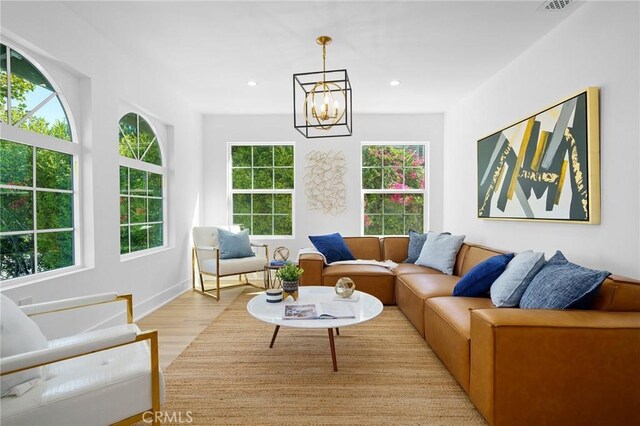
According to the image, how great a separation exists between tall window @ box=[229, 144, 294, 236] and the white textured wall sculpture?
1.03ft

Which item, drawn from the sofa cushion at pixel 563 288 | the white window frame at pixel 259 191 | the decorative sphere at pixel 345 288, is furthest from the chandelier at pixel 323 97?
the sofa cushion at pixel 563 288

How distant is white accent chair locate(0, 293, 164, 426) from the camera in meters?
1.23

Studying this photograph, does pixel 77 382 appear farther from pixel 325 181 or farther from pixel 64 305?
pixel 325 181

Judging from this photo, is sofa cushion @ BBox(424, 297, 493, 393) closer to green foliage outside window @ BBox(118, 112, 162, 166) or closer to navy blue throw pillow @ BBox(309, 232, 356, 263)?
navy blue throw pillow @ BBox(309, 232, 356, 263)

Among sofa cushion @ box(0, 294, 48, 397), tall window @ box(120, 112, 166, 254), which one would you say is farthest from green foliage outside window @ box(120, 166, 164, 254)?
sofa cushion @ box(0, 294, 48, 397)

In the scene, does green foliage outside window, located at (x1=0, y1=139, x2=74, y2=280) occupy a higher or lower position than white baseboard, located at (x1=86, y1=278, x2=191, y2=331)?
higher

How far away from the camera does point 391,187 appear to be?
5.21m

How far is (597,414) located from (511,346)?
0.51 metres

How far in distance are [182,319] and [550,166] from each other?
11.9 feet

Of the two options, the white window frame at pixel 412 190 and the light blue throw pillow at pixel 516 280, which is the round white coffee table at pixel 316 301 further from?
the white window frame at pixel 412 190

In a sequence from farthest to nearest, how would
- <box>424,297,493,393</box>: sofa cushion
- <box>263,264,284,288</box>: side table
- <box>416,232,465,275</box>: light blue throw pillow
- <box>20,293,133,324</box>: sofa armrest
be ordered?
<box>263,264,284,288</box>: side table < <box>416,232,465,275</box>: light blue throw pillow < <box>424,297,493,393</box>: sofa cushion < <box>20,293,133,324</box>: sofa armrest

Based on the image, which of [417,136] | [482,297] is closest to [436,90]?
[417,136]

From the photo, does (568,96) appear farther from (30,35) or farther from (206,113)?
(206,113)

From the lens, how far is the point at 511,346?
157 centimetres
